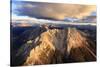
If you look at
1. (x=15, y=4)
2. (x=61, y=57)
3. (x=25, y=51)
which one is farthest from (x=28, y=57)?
(x=15, y=4)

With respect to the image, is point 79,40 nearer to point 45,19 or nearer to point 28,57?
point 45,19

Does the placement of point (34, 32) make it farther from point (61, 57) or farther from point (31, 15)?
point (61, 57)

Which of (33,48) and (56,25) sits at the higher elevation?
(56,25)

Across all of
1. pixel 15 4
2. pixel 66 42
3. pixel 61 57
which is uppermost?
pixel 15 4

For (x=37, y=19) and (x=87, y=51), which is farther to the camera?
(x=87, y=51)

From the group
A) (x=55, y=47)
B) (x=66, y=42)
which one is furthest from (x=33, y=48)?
(x=66, y=42)

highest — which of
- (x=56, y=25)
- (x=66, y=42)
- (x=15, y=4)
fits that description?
(x=15, y=4)
